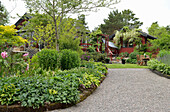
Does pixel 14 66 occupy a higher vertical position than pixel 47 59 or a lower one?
lower

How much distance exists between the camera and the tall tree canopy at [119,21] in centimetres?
3509

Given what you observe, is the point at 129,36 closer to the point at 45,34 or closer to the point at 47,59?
the point at 45,34

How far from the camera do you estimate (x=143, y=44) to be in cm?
1952

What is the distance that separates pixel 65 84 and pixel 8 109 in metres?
1.22

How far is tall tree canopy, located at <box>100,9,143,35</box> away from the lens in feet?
115

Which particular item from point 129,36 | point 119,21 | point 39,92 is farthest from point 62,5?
point 119,21

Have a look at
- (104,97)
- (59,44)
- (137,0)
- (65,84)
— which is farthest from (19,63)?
(137,0)

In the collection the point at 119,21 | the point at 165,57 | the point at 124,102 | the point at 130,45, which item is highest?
the point at 119,21

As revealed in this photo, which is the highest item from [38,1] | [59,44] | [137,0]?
[137,0]

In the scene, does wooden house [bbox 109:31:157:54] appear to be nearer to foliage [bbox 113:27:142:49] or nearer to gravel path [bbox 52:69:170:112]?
foliage [bbox 113:27:142:49]

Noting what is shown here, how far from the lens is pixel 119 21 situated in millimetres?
35688

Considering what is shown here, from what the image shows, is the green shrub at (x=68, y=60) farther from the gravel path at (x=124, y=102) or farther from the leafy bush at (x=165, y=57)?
the leafy bush at (x=165, y=57)

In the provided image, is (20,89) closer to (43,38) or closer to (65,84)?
(65,84)

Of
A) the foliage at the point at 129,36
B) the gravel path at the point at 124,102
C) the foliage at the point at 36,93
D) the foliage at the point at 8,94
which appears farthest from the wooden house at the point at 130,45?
the foliage at the point at 8,94
